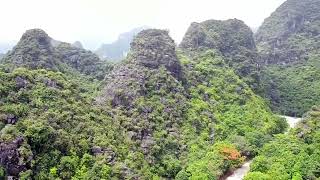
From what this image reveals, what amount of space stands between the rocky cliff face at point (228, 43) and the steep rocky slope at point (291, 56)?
3.88 metres

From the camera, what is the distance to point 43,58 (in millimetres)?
60844

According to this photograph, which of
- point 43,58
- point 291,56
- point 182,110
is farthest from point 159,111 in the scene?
point 291,56

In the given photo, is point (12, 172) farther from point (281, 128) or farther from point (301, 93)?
point (301, 93)

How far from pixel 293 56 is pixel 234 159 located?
41.7 meters

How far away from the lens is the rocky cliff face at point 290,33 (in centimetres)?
8739

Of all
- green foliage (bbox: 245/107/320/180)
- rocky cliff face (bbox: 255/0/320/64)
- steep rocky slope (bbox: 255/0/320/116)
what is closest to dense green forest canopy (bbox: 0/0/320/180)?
green foliage (bbox: 245/107/320/180)

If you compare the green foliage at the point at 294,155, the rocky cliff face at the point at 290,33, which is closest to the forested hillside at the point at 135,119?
the green foliage at the point at 294,155

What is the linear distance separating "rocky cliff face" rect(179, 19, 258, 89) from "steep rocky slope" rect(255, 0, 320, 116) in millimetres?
3882

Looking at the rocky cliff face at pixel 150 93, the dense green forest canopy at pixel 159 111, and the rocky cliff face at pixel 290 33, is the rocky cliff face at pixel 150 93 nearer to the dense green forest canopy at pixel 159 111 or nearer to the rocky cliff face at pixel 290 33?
the dense green forest canopy at pixel 159 111

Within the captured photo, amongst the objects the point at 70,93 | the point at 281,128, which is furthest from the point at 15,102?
the point at 281,128

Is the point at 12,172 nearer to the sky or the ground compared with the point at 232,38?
nearer to the ground

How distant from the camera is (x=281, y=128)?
62406 millimetres

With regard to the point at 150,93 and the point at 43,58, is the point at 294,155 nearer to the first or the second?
the point at 150,93

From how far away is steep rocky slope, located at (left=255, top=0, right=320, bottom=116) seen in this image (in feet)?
243
